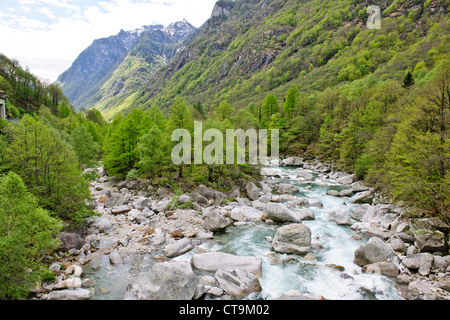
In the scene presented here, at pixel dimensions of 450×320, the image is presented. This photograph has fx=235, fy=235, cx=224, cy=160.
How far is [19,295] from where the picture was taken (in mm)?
9688

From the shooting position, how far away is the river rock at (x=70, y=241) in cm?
1506

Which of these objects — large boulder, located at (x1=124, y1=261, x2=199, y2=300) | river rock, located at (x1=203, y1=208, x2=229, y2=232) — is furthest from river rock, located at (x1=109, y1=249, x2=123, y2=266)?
river rock, located at (x1=203, y1=208, x2=229, y2=232)

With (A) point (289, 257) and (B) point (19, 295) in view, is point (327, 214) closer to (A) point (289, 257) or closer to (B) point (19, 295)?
(A) point (289, 257)

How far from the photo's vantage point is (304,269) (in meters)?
14.1

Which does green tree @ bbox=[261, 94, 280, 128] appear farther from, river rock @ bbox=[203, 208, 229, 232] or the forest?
river rock @ bbox=[203, 208, 229, 232]

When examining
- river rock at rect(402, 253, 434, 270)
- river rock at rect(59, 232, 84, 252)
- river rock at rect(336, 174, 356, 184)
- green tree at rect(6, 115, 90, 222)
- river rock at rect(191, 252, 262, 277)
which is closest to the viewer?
river rock at rect(402, 253, 434, 270)

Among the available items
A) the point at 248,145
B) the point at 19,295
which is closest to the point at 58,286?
the point at 19,295

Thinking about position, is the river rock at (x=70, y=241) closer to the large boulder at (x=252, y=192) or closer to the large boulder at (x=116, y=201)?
the large boulder at (x=116, y=201)

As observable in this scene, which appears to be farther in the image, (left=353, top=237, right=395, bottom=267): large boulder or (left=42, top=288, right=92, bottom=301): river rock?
(left=353, top=237, right=395, bottom=267): large boulder

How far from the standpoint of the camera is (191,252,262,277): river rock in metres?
13.8

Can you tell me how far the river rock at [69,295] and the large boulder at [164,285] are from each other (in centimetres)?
192

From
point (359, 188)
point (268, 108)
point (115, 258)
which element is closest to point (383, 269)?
point (115, 258)

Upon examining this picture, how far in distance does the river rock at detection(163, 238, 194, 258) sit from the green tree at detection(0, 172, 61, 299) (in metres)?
6.61

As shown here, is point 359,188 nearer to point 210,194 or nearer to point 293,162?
point 210,194
